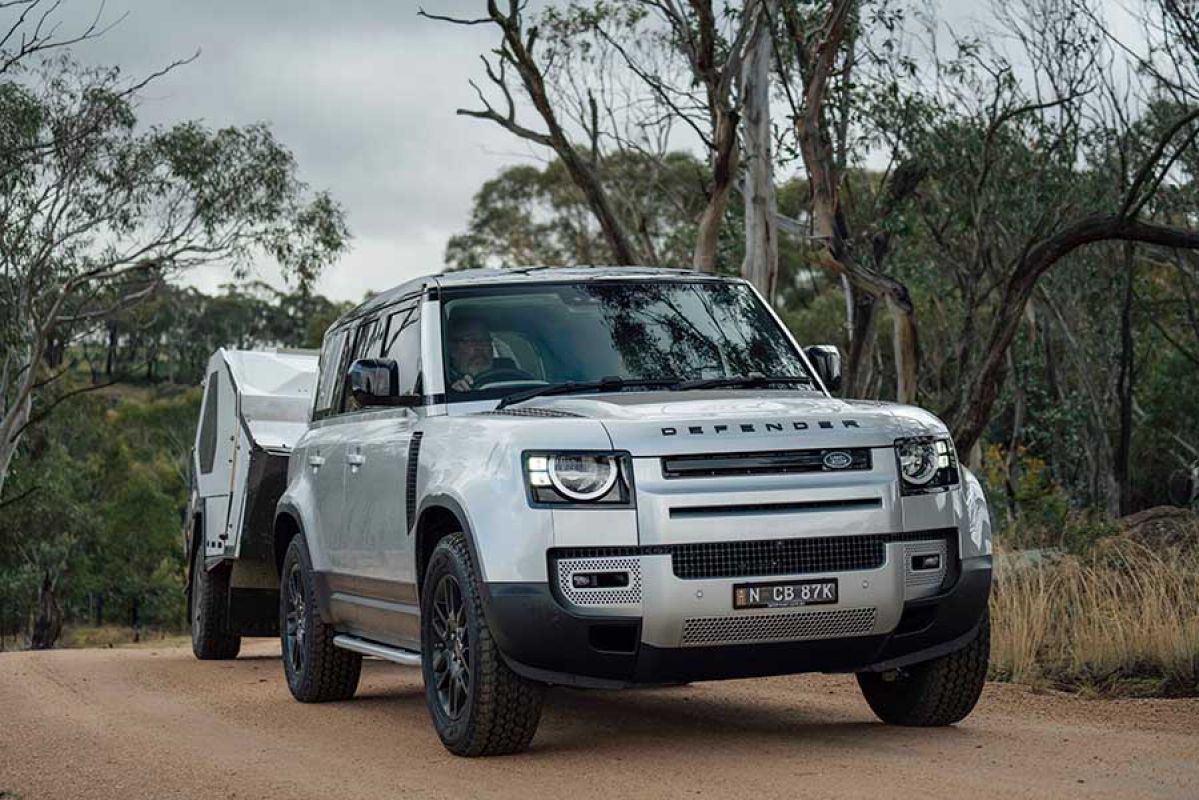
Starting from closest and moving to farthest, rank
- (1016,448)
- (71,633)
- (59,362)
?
(1016,448) → (59,362) → (71,633)

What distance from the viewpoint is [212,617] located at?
599 inches

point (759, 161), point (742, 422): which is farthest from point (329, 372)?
point (759, 161)

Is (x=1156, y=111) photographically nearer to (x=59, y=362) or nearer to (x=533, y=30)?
(x=533, y=30)

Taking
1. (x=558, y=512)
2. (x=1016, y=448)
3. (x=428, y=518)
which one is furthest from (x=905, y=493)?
(x=1016, y=448)

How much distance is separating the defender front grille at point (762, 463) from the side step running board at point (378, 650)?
1.77 m

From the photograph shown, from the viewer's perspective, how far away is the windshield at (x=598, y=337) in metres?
8.52

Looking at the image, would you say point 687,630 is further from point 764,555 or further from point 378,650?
point 378,650

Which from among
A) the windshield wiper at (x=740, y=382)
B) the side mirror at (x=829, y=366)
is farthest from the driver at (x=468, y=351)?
the side mirror at (x=829, y=366)

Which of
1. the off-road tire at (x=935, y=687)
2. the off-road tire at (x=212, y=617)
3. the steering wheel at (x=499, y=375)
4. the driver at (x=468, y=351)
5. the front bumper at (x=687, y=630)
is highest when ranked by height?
the driver at (x=468, y=351)

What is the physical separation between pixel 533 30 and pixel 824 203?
13.1ft

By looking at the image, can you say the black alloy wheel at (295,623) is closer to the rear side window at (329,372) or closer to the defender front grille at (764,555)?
the rear side window at (329,372)

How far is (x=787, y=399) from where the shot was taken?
7.86m

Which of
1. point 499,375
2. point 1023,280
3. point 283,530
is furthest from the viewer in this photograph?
point 1023,280

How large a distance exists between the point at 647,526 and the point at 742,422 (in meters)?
0.60
